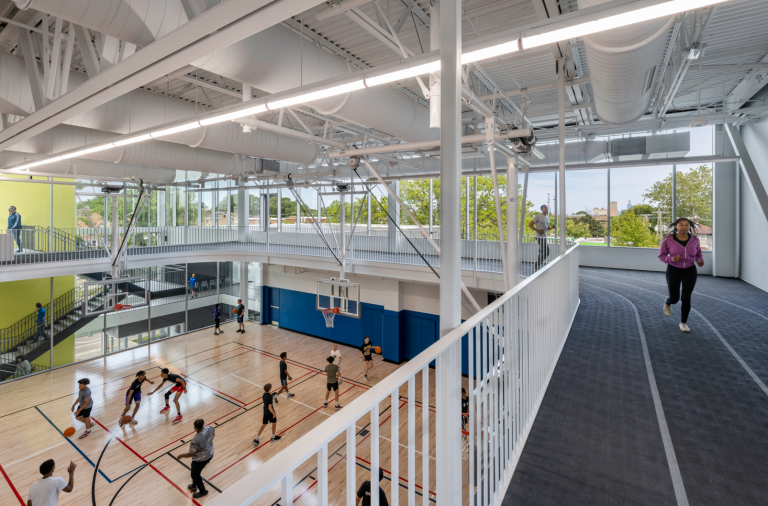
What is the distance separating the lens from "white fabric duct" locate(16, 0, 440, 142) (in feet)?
8.59

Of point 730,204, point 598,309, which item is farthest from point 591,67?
point 730,204

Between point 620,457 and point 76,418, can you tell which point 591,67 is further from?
point 76,418

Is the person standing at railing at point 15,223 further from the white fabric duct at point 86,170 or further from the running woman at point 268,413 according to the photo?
the running woman at point 268,413

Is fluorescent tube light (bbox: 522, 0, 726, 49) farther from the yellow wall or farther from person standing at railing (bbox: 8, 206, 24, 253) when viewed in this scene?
the yellow wall

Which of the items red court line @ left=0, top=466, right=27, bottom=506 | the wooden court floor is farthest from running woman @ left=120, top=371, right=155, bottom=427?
red court line @ left=0, top=466, right=27, bottom=506

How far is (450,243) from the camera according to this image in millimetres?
1872

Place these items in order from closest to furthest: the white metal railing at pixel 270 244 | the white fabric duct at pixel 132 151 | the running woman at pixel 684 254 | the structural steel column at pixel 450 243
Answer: the structural steel column at pixel 450 243 < the running woman at pixel 684 254 < the white fabric duct at pixel 132 151 < the white metal railing at pixel 270 244

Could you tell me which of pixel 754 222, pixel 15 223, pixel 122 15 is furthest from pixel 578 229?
pixel 15 223

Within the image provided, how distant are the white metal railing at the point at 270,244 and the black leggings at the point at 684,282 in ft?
7.58

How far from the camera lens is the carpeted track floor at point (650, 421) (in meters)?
2.41

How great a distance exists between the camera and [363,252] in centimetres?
1410

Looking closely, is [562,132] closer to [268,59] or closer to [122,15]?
[268,59]

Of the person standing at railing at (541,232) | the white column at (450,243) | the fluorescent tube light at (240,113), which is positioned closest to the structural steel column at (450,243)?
the white column at (450,243)

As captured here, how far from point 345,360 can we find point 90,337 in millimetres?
9979
